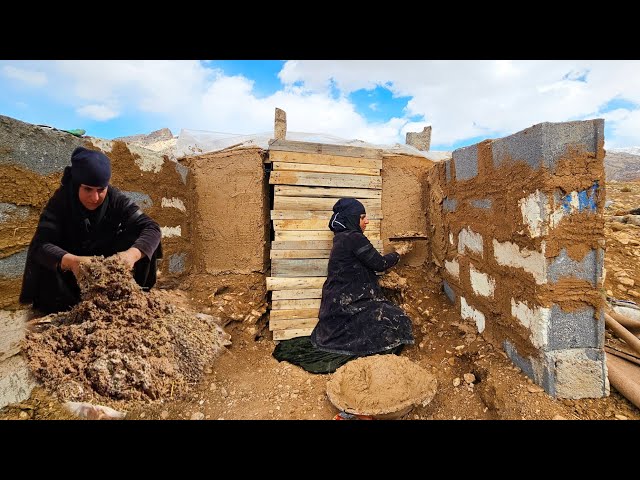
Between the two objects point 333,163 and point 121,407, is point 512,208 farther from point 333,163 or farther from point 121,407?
point 121,407

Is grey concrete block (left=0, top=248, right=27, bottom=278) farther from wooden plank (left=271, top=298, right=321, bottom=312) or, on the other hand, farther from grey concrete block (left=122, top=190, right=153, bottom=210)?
wooden plank (left=271, top=298, right=321, bottom=312)

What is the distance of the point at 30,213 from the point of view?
5.95 feet

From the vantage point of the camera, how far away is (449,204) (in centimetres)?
375

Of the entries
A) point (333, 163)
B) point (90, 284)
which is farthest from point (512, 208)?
point (90, 284)

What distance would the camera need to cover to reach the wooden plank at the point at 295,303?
3928mm

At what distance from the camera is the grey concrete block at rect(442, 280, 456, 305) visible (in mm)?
3756

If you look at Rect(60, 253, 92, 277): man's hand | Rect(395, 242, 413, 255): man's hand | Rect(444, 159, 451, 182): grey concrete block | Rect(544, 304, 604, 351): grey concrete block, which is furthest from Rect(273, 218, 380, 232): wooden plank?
Rect(544, 304, 604, 351): grey concrete block

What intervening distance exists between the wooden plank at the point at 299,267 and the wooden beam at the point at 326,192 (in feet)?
2.74

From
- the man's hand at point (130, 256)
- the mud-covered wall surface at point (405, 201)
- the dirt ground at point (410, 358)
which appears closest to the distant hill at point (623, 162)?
the dirt ground at point (410, 358)

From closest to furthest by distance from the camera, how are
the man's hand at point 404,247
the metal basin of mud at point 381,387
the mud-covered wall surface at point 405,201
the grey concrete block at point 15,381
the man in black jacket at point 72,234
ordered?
the grey concrete block at point 15,381 → the man in black jacket at point 72,234 → the metal basin of mud at point 381,387 → the man's hand at point 404,247 → the mud-covered wall surface at point 405,201

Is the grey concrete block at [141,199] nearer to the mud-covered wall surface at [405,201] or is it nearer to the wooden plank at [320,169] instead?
the wooden plank at [320,169]

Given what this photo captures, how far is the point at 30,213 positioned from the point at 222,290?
229cm

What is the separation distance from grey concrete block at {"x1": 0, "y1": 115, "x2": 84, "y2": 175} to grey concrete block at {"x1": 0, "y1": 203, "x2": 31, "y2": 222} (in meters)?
0.23

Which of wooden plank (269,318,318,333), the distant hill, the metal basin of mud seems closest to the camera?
the metal basin of mud
